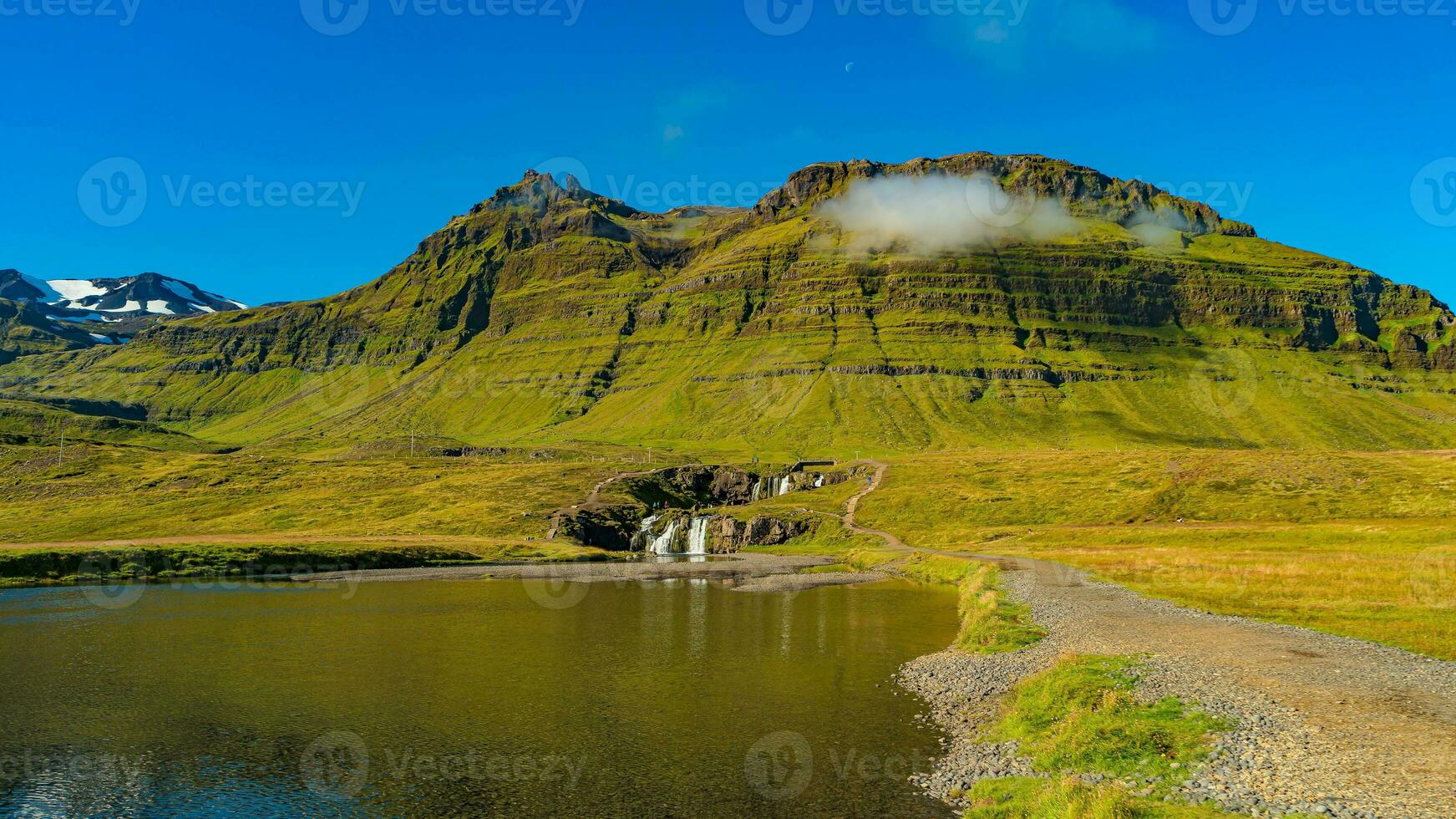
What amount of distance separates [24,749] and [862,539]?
115071mm

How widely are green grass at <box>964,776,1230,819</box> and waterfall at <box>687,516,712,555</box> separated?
415 ft

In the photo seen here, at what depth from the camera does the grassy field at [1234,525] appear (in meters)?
51.0

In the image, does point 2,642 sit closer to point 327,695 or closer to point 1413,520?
point 327,695

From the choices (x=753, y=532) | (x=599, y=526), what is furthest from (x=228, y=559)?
(x=753, y=532)

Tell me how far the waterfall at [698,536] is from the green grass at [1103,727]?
11768 cm

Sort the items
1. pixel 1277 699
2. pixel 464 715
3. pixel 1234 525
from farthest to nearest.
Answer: pixel 1234 525 < pixel 464 715 < pixel 1277 699

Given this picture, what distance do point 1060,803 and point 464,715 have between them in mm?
26326

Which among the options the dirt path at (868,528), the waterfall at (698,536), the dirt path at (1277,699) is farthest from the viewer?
the waterfall at (698,536)

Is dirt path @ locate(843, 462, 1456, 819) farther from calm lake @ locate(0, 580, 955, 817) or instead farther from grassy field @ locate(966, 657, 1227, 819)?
calm lake @ locate(0, 580, 955, 817)

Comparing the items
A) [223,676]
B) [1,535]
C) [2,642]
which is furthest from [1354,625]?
[1,535]

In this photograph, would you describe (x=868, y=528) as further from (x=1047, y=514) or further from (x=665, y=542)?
(x=665, y=542)

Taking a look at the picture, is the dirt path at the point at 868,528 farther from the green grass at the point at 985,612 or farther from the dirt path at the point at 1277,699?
the dirt path at the point at 1277,699

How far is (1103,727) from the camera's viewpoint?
27.5 m

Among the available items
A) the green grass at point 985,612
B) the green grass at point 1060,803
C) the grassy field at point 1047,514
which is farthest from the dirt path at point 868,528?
the green grass at point 1060,803
